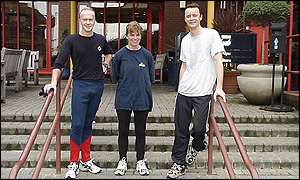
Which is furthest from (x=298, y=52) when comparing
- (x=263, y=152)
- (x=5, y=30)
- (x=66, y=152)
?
(x=5, y=30)

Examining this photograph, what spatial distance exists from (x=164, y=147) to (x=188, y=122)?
2.96 feet

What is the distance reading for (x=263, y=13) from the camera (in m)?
6.59

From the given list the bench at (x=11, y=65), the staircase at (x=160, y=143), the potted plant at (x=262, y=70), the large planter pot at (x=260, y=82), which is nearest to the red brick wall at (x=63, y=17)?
the bench at (x=11, y=65)

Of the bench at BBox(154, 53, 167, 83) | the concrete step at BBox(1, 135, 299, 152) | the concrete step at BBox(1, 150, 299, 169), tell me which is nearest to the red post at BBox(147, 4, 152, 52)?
the bench at BBox(154, 53, 167, 83)

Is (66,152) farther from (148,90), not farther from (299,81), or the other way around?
(299,81)

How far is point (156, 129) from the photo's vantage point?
528 cm

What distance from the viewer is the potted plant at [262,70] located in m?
A: 6.55

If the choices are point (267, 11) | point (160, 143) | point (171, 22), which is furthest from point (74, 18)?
point (160, 143)

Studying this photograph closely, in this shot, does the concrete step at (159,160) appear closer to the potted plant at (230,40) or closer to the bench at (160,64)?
the potted plant at (230,40)

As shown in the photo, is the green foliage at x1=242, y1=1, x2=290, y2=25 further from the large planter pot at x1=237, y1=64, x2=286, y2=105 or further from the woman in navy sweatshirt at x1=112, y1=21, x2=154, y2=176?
the woman in navy sweatshirt at x1=112, y1=21, x2=154, y2=176

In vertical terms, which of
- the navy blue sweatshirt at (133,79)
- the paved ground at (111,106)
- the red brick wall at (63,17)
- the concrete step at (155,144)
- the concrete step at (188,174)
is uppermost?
the red brick wall at (63,17)

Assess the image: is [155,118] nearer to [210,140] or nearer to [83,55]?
[210,140]

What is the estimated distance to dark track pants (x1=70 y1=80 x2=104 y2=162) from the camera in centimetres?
403

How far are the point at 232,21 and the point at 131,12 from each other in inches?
181
